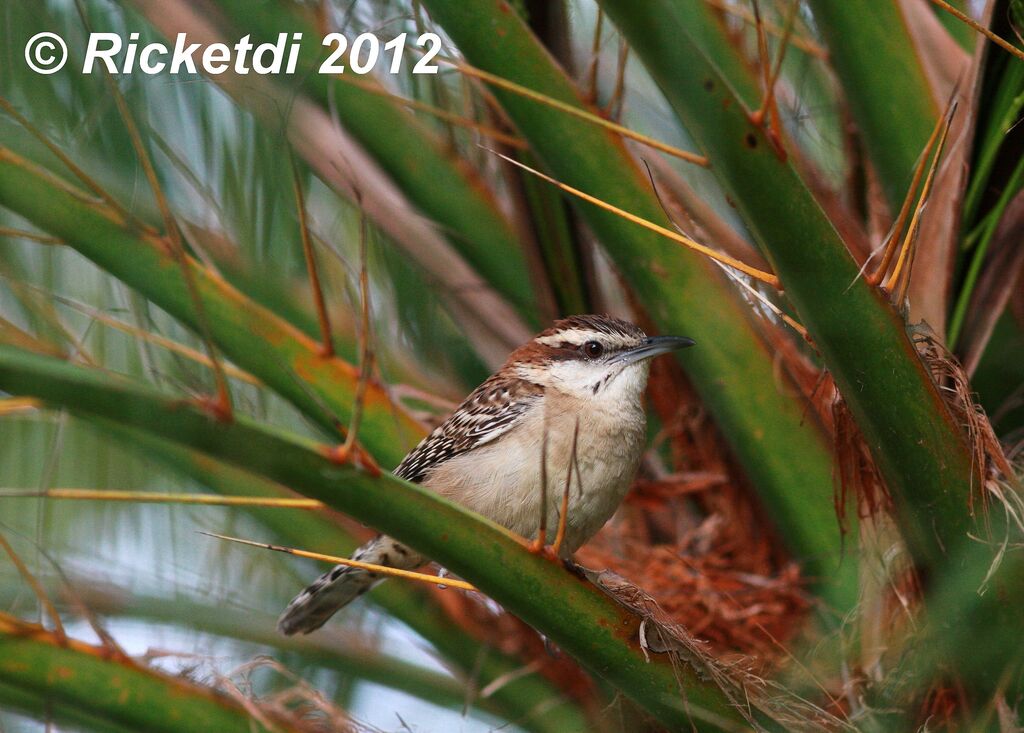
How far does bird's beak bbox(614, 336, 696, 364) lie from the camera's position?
10.5 feet

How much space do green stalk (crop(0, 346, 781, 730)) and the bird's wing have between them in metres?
1.38

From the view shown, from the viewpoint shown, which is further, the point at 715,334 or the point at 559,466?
the point at 559,466

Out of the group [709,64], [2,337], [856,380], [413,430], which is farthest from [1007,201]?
[2,337]

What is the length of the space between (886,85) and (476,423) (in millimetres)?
1576

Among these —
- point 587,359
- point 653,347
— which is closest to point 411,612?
point 587,359

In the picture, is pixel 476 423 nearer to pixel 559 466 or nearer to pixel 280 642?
pixel 559 466

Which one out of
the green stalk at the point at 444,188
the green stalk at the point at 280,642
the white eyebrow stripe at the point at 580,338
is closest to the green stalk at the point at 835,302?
the white eyebrow stripe at the point at 580,338

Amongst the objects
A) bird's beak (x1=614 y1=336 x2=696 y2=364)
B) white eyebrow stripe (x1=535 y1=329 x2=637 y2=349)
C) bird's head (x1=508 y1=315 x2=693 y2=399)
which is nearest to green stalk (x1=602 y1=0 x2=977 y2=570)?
bird's beak (x1=614 y1=336 x2=696 y2=364)

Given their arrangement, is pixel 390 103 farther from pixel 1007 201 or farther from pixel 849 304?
pixel 849 304

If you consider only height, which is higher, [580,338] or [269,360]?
[269,360]

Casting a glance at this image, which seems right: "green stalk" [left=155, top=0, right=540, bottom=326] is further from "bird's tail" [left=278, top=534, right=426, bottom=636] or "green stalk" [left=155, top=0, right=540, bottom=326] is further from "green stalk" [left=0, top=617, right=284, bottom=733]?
"green stalk" [left=0, top=617, right=284, bottom=733]

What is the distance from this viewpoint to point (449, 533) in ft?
6.39

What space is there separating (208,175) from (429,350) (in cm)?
137

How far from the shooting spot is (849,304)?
81.9 inches
